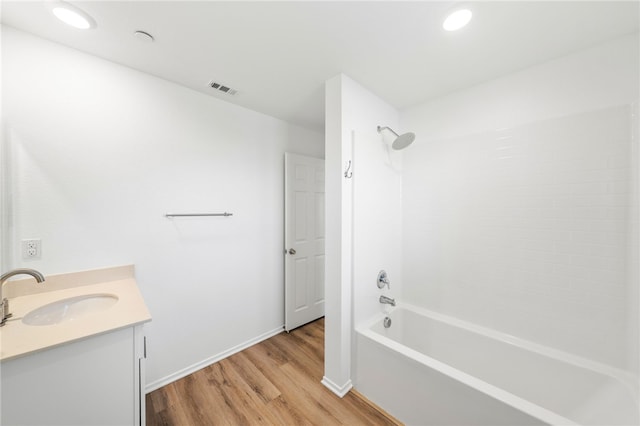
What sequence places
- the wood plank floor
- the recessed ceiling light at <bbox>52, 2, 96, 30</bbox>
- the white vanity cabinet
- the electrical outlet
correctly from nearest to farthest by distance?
the white vanity cabinet < the recessed ceiling light at <bbox>52, 2, 96, 30</bbox> < the electrical outlet < the wood plank floor

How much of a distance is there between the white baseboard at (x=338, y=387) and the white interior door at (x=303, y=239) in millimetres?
885

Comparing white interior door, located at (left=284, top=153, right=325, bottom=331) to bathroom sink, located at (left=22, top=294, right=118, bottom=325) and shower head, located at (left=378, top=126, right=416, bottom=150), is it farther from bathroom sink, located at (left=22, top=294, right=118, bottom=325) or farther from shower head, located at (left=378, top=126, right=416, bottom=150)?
bathroom sink, located at (left=22, top=294, right=118, bottom=325)

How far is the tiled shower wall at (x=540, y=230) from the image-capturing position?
1.42m

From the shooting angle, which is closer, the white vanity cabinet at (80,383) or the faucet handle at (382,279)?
the white vanity cabinet at (80,383)

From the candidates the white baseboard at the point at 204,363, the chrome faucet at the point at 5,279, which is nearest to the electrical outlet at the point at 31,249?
the chrome faucet at the point at 5,279

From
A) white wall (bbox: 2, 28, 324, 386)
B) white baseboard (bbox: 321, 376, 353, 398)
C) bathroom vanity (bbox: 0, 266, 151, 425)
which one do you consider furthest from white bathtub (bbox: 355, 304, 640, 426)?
bathroom vanity (bbox: 0, 266, 151, 425)

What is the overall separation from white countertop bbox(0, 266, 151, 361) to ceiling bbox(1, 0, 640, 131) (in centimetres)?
148

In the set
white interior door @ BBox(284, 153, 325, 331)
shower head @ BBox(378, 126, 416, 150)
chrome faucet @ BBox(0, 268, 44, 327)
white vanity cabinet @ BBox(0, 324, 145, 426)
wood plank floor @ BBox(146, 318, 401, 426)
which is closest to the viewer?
white vanity cabinet @ BBox(0, 324, 145, 426)

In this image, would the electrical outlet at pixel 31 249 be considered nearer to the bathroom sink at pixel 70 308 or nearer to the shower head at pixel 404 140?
the bathroom sink at pixel 70 308

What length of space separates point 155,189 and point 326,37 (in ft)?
5.37

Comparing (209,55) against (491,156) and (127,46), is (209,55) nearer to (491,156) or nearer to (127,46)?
(127,46)

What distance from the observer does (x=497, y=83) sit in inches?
72.6

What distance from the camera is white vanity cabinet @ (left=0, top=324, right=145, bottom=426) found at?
2.79 feet

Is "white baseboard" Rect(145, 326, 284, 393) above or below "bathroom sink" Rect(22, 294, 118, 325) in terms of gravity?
below
